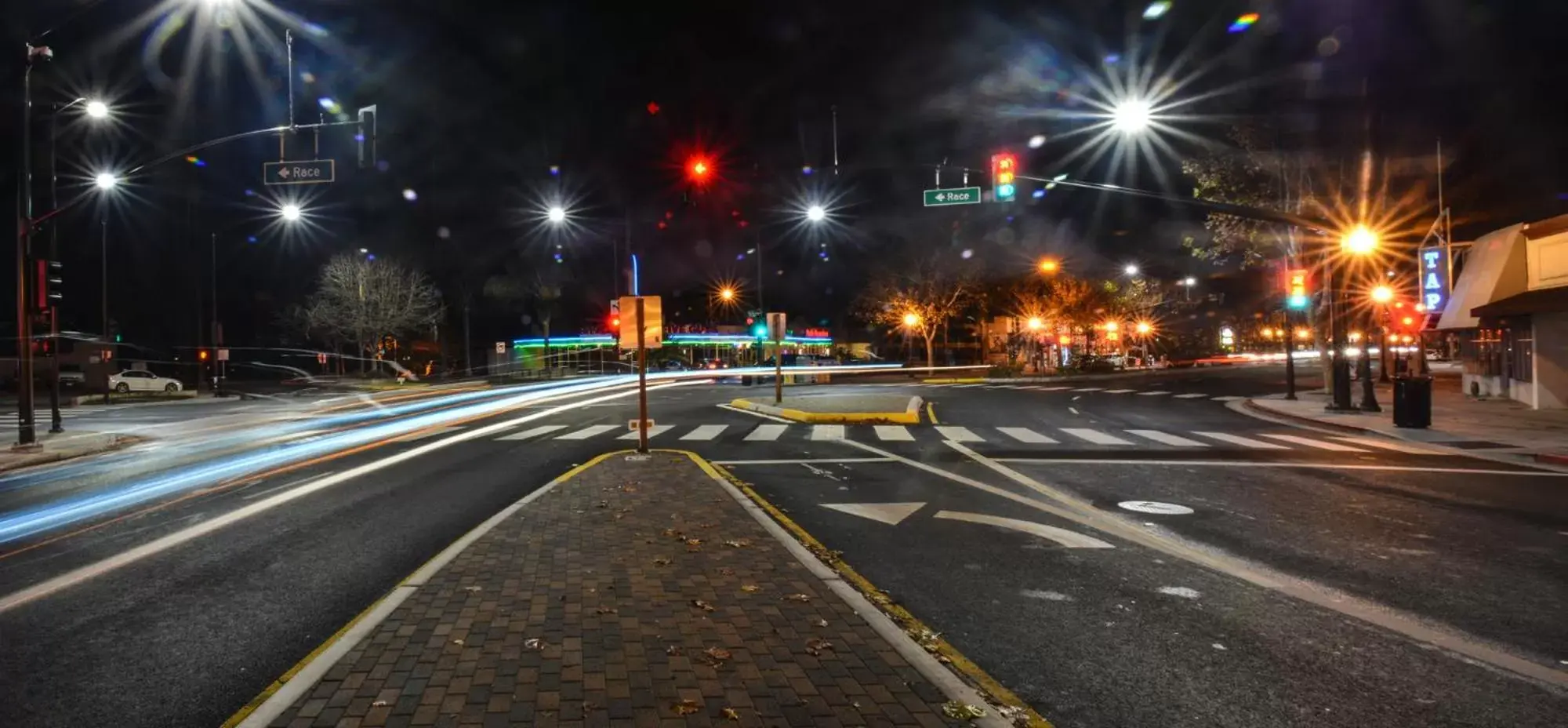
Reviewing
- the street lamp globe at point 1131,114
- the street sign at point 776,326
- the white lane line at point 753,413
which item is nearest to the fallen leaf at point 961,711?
the street lamp globe at point 1131,114

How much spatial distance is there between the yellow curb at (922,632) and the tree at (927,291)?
43.2m

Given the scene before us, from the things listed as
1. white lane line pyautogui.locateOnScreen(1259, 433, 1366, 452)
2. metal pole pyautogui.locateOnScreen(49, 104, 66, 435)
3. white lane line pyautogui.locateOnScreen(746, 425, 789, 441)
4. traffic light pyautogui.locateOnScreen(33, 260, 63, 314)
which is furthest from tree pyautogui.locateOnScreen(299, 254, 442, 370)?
white lane line pyautogui.locateOnScreen(1259, 433, 1366, 452)

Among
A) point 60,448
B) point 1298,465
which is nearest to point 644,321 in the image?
point 1298,465

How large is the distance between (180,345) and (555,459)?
2161 inches

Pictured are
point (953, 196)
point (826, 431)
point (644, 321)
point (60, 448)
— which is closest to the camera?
point (644, 321)

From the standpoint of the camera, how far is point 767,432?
17938mm

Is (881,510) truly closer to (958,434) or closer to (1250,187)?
(958,434)

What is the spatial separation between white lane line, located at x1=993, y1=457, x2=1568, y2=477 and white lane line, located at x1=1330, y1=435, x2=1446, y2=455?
7.19 feet

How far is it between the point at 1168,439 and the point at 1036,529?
9.90 metres

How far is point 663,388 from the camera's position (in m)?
39.4

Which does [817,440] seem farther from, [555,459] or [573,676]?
[573,676]

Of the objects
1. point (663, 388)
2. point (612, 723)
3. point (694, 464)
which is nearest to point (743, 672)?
point (612, 723)

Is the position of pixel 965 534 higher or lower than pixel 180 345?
lower

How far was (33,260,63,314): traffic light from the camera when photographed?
17922 millimetres
